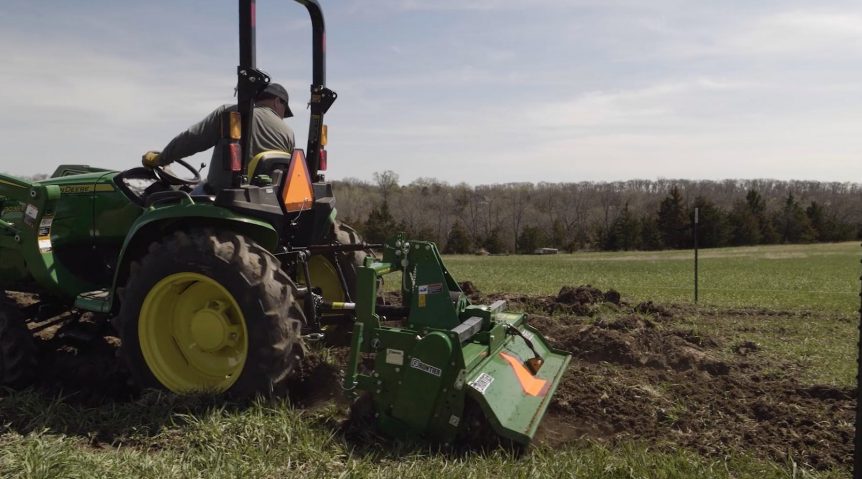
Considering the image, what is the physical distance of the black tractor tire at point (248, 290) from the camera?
3908 millimetres

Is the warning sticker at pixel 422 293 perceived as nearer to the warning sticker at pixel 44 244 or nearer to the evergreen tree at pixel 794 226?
the warning sticker at pixel 44 244

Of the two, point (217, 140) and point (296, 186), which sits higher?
point (217, 140)

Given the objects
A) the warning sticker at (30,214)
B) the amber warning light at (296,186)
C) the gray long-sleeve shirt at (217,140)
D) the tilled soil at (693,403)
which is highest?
the gray long-sleeve shirt at (217,140)

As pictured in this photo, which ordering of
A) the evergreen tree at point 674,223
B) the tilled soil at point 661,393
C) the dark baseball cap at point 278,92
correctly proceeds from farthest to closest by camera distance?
the evergreen tree at point 674,223 → the dark baseball cap at point 278,92 → the tilled soil at point 661,393

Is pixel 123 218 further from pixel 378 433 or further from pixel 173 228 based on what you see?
pixel 378 433

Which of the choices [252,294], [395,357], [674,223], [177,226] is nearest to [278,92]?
[177,226]

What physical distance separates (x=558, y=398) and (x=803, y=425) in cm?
151

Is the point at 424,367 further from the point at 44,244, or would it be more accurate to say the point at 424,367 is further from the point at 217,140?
the point at 44,244

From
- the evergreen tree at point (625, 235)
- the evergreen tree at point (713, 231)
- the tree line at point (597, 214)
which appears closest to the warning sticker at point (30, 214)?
the tree line at point (597, 214)

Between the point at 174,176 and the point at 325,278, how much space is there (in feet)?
5.02

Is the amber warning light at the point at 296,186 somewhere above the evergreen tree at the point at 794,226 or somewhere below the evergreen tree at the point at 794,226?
above

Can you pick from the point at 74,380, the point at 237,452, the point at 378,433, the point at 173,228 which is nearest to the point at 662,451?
the point at 378,433

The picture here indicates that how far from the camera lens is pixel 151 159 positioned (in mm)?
5082

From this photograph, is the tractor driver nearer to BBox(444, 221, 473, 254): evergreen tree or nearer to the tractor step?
the tractor step
